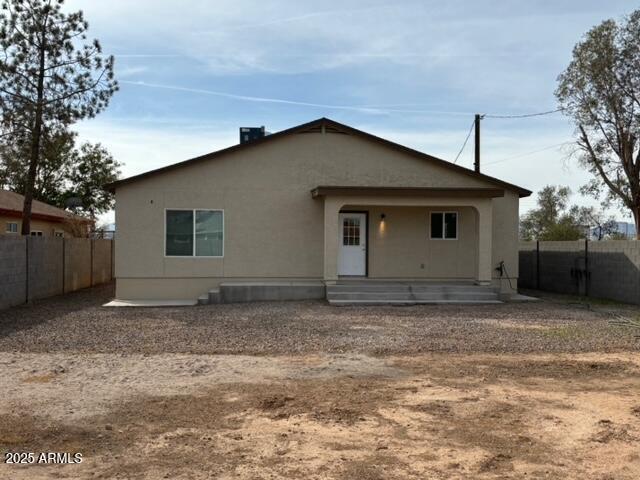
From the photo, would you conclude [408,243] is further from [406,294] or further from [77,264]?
[77,264]

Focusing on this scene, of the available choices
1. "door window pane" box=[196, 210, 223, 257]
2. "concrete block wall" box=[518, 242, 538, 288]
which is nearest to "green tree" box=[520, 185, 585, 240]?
"concrete block wall" box=[518, 242, 538, 288]

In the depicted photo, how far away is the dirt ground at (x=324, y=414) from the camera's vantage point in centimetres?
431

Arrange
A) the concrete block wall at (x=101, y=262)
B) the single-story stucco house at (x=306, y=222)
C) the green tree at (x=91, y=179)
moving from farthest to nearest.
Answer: the green tree at (x=91, y=179)
the concrete block wall at (x=101, y=262)
the single-story stucco house at (x=306, y=222)

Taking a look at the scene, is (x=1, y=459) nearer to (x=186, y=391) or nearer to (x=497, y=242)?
(x=186, y=391)

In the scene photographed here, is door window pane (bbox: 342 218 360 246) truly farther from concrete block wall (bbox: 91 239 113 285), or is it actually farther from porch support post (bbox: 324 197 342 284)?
→ concrete block wall (bbox: 91 239 113 285)

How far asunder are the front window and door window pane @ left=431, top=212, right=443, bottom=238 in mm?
6036

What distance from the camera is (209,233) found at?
1622cm

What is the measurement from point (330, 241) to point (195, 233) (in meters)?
3.73

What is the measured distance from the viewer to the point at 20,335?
1009 centimetres

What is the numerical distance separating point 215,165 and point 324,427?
12.0 m

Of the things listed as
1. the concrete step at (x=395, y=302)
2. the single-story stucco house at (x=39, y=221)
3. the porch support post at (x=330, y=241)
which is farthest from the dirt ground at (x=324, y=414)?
the single-story stucco house at (x=39, y=221)

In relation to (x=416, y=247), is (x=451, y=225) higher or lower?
higher

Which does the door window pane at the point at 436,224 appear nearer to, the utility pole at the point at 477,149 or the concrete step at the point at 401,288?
the concrete step at the point at 401,288

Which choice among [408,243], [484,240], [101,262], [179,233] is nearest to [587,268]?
[484,240]
